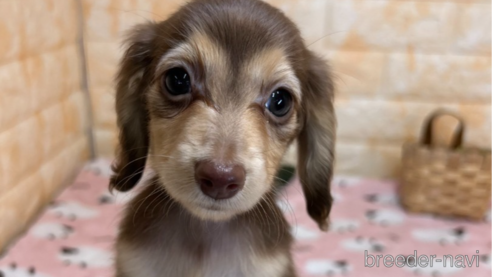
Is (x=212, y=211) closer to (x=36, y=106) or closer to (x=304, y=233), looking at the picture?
(x=304, y=233)

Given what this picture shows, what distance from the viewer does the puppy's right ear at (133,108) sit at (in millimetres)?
1497

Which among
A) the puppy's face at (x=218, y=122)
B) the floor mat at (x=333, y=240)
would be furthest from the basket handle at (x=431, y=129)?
the puppy's face at (x=218, y=122)

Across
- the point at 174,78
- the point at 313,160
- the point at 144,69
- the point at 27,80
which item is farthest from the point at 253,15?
the point at 27,80

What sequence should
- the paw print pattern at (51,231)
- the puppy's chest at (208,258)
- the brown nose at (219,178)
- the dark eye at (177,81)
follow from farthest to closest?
the paw print pattern at (51,231) < the puppy's chest at (208,258) < the dark eye at (177,81) < the brown nose at (219,178)

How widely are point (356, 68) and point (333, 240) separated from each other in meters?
0.91

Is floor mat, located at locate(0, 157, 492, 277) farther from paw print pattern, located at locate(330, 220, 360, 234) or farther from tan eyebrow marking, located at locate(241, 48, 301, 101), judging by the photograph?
tan eyebrow marking, located at locate(241, 48, 301, 101)

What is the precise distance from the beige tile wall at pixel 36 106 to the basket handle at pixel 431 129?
180 centimetres

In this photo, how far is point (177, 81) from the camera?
133cm

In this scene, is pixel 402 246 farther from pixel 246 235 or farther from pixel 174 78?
pixel 174 78

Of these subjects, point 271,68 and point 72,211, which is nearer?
point 271,68

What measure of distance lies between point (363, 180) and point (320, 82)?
142cm

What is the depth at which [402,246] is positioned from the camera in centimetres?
225

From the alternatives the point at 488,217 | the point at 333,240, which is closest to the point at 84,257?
the point at 333,240

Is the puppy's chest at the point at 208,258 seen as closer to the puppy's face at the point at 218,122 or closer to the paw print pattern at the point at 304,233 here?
the puppy's face at the point at 218,122
